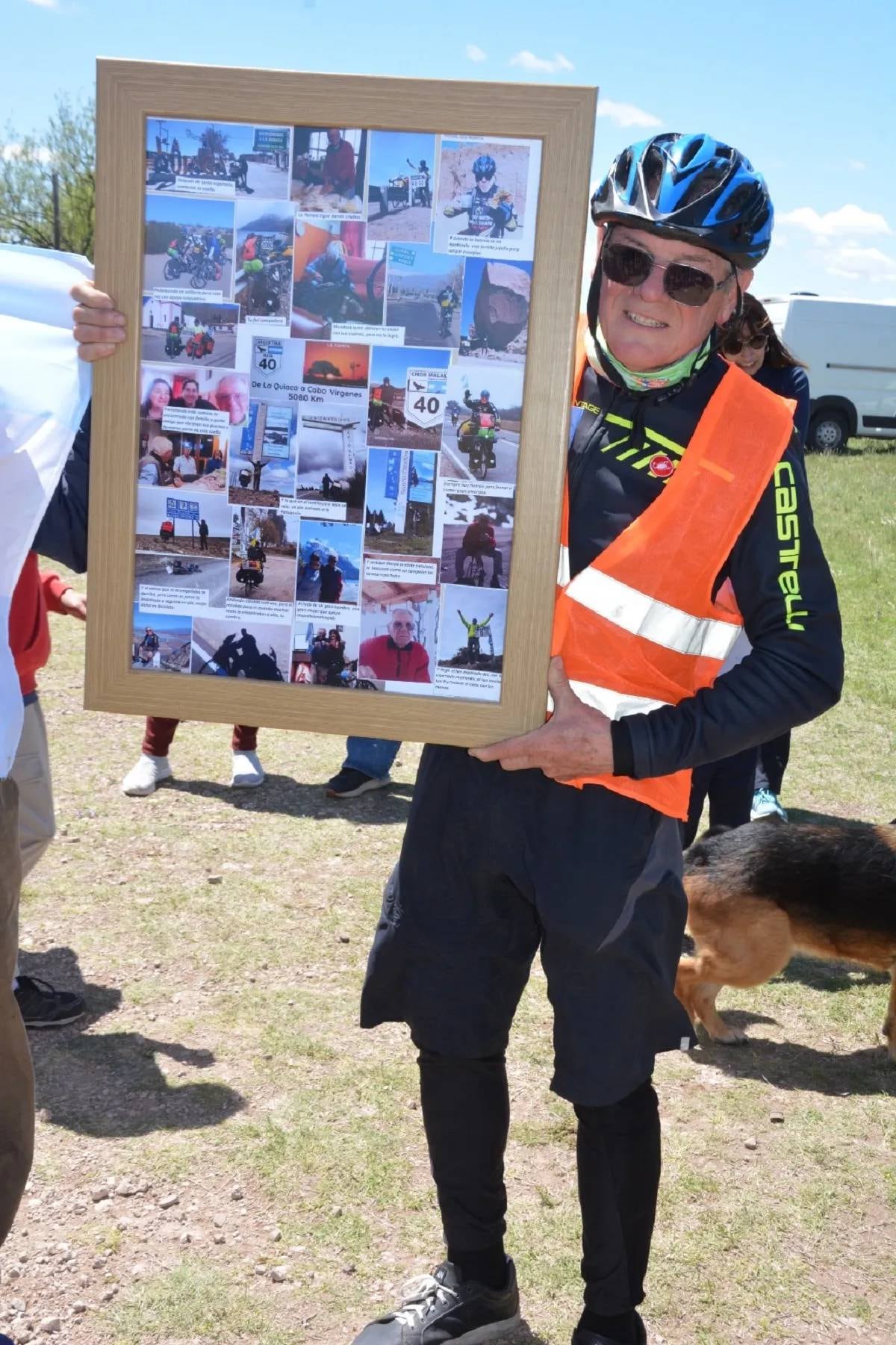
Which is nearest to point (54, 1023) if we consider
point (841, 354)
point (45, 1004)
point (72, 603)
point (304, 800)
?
point (45, 1004)

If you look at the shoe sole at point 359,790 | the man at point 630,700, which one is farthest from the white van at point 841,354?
the man at point 630,700

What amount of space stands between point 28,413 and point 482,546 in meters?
0.86

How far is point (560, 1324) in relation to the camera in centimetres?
297

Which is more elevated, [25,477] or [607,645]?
[25,477]

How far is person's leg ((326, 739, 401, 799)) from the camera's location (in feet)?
21.8

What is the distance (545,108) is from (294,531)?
855 mm

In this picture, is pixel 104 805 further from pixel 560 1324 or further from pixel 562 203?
pixel 562 203

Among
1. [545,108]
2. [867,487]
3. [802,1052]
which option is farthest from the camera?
[867,487]

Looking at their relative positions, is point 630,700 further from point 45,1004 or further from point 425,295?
point 45,1004

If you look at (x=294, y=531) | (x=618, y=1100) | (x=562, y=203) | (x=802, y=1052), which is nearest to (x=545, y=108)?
(x=562, y=203)

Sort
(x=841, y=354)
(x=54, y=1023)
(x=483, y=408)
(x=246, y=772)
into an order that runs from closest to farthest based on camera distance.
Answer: (x=483, y=408) < (x=54, y=1023) < (x=246, y=772) < (x=841, y=354)

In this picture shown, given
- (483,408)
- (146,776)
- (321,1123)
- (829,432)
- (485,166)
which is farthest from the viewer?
(829,432)

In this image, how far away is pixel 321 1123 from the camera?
12.2ft

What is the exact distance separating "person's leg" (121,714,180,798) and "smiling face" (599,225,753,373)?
4.58m
